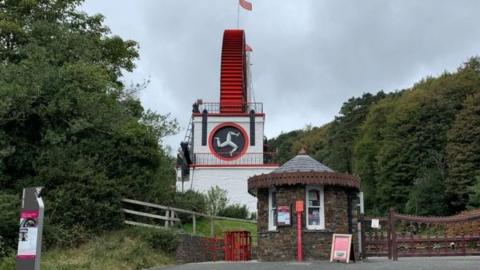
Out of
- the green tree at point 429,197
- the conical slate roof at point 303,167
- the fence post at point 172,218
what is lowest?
the fence post at point 172,218

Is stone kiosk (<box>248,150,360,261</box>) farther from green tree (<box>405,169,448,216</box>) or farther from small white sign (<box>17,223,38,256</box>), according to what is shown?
green tree (<box>405,169,448,216</box>)

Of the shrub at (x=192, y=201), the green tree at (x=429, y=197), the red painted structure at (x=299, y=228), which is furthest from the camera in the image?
the green tree at (x=429, y=197)

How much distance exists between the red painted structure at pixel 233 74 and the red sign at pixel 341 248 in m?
26.3

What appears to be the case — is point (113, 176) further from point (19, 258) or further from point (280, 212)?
point (19, 258)

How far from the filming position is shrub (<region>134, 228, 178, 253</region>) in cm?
1869

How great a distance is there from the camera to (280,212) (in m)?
20.1

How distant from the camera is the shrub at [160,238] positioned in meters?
18.7

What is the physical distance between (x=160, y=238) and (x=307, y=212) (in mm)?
4741

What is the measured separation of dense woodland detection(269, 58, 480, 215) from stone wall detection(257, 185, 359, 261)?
22.3 m

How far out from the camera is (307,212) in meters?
20.1

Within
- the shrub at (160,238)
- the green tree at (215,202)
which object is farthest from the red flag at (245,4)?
the shrub at (160,238)

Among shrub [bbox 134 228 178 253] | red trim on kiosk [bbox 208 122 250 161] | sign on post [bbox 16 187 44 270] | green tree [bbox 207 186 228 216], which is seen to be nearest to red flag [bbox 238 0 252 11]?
red trim on kiosk [bbox 208 122 250 161]

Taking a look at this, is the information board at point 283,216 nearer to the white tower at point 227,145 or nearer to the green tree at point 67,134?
the green tree at point 67,134

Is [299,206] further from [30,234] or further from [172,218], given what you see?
[30,234]
